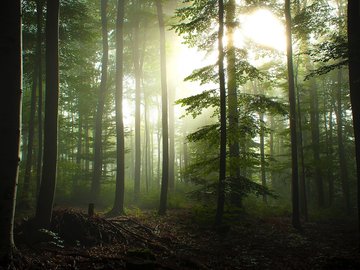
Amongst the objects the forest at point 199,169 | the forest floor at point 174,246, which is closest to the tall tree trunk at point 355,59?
the forest at point 199,169

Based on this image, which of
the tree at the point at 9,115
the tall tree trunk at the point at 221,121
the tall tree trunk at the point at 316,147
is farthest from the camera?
the tall tree trunk at the point at 316,147

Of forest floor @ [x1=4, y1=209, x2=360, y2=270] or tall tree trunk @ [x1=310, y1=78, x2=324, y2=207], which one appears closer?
forest floor @ [x1=4, y1=209, x2=360, y2=270]

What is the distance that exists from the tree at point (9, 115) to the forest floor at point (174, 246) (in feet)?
2.94

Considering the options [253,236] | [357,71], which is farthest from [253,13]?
[253,236]

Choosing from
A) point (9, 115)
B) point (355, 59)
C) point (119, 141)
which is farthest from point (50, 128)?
point (355, 59)

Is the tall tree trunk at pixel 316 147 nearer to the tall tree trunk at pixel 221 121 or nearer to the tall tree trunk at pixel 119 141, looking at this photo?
the tall tree trunk at pixel 221 121

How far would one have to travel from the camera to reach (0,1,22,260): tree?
18.8 feet

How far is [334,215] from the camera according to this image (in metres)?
17.5

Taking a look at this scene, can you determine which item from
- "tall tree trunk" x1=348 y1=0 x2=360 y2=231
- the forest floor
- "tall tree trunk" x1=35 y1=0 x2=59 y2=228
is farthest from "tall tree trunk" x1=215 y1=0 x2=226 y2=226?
"tall tree trunk" x1=35 y1=0 x2=59 y2=228

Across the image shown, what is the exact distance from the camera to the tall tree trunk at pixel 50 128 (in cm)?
891

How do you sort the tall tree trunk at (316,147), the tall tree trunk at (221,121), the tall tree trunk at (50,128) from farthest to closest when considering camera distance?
the tall tree trunk at (316,147)
the tall tree trunk at (221,121)
the tall tree trunk at (50,128)

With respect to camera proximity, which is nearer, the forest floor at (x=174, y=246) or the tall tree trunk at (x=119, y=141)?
the forest floor at (x=174, y=246)

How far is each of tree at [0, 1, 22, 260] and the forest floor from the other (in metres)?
0.90

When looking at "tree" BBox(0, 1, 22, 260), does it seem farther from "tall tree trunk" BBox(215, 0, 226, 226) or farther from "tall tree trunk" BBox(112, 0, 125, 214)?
"tall tree trunk" BBox(112, 0, 125, 214)
